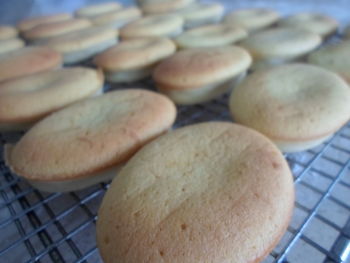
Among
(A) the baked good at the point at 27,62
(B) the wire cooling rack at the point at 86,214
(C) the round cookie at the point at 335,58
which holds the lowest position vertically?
(B) the wire cooling rack at the point at 86,214

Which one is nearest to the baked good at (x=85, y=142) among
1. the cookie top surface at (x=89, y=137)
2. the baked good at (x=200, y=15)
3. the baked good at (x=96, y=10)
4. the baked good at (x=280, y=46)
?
the cookie top surface at (x=89, y=137)

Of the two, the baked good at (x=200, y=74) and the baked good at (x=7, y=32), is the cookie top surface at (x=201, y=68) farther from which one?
the baked good at (x=7, y=32)

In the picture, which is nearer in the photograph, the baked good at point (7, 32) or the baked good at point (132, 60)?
the baked good at point (132, 60)

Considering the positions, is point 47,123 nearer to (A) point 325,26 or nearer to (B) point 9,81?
(B) point 9,81

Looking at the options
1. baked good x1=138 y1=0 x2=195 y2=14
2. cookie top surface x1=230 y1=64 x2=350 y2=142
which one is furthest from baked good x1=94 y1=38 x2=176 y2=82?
baked good x1=138 y1=0 x2=195 y2=14

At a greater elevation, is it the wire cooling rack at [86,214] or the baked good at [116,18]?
the baked good at [116,18]

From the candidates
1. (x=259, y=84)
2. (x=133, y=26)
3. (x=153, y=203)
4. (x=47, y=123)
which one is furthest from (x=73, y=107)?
(x=133, y=26)

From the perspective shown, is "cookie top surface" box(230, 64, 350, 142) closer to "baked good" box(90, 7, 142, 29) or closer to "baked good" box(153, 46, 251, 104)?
"baked good" box(153, 46, 251, 104)
